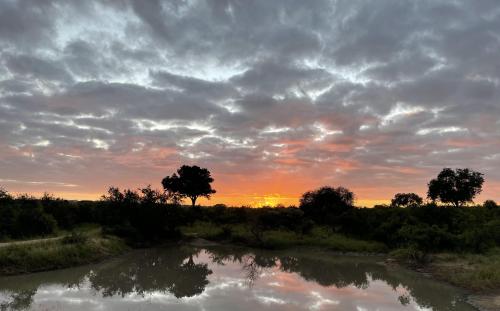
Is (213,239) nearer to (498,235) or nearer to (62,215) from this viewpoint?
(62,215)

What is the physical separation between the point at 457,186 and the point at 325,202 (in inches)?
918

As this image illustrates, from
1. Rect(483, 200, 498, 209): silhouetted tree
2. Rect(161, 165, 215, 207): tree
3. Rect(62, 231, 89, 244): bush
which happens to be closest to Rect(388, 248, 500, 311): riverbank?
Rect(62, 231, 89, 244): bush

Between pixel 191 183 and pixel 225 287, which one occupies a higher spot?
pixel 191 183

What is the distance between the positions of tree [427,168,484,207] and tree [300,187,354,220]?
559 inches

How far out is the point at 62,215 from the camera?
44625 mm

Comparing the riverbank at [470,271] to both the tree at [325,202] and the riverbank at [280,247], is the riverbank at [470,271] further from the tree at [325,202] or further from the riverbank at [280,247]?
the tree at [325,202]

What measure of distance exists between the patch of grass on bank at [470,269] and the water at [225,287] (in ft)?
3.72

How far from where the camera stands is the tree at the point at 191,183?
77.8 meters

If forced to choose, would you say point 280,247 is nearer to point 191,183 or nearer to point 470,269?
point 470,269

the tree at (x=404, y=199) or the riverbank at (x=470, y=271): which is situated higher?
the tree at (x=404, y=199)

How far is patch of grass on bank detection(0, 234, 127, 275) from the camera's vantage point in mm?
23625

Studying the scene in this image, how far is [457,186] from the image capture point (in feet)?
220

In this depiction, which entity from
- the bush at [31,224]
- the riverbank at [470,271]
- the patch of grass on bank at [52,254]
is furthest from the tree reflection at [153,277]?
the riverbank at [470,271]

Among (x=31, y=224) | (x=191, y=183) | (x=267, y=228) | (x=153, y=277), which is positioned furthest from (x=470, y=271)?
(x=191, y=183)
